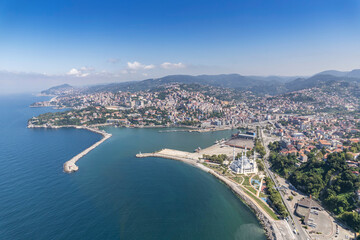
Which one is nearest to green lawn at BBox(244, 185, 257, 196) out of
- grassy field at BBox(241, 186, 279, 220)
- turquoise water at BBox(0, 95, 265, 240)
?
grassy field at BBox(241, 186, 279, 220)

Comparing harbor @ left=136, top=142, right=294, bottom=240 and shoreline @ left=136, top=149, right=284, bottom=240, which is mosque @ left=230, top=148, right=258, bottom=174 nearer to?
harbor @ left=136, top=142, right=294, bottom=240

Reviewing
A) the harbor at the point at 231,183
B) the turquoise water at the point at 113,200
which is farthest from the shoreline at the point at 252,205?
the turquoise water at the point at 113,200

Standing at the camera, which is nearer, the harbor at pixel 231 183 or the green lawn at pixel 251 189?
the harbor at pixel 231 183

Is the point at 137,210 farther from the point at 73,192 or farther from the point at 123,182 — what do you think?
the point at 73,192

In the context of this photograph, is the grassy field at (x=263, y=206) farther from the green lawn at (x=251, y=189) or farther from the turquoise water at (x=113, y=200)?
the turquoise water at (x=113, y=200)

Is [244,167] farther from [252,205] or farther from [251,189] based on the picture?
[252,205]

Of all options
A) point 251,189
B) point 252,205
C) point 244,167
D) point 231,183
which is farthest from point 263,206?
point 244,167

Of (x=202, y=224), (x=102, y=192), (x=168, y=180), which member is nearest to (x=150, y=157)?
(x=168, y=180)

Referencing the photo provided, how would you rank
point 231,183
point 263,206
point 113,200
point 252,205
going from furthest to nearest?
point 231,183 < point 113,200 < point 252,205 < point 263,206
